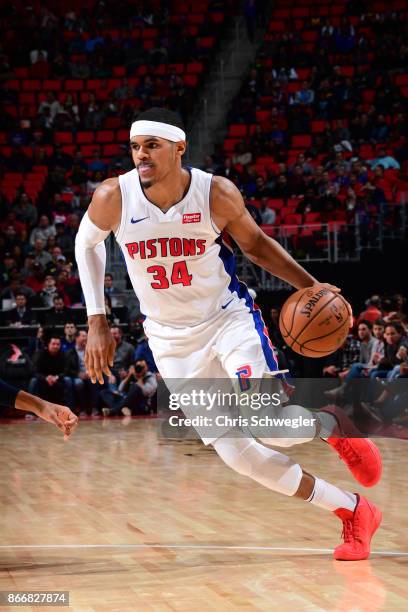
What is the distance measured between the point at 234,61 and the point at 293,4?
2.07 metres

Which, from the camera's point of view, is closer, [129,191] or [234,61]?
[129,191]

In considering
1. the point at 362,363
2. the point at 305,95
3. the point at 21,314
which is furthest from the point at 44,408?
the point at 305,95

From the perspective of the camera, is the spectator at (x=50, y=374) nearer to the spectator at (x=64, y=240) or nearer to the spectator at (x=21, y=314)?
the spectator at (x=21, y=314)

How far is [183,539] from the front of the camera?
525 cm

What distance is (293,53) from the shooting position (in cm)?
2011

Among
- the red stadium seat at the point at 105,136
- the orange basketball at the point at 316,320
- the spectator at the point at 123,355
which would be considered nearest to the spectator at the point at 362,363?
the spectator at the point at 123,355

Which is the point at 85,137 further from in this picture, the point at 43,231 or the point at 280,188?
the point at 280,188

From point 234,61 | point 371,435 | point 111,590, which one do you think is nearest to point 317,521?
point 111,590

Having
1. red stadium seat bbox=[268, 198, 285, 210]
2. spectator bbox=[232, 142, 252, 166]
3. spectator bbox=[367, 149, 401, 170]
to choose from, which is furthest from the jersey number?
spectator bbox=[232, 142, 252, 166]

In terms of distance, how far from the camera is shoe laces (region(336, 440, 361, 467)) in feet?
16.3

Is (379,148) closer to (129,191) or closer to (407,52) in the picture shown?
(407,52)

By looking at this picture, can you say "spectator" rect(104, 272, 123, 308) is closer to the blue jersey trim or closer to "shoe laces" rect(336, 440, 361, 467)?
the blue jersey trim

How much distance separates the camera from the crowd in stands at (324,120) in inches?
633

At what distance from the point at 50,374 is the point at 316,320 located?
8388 millimetres
